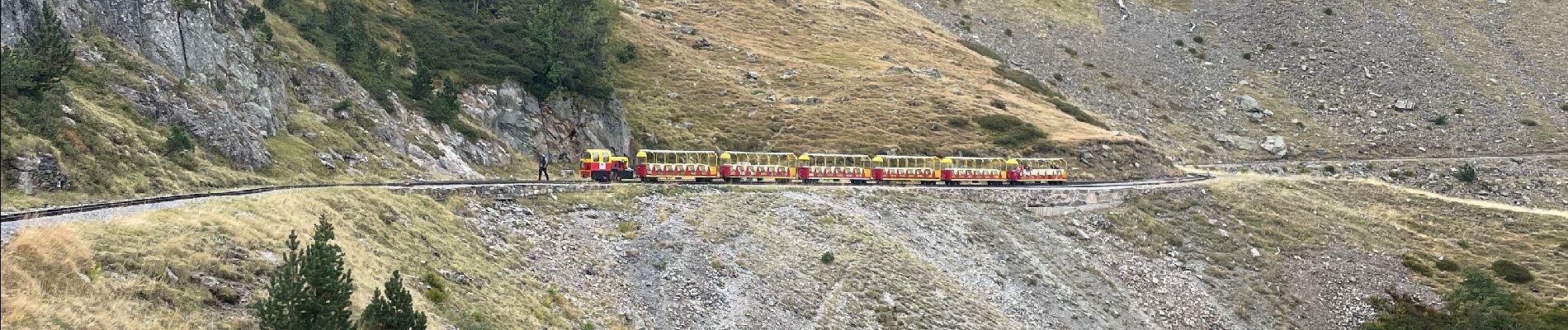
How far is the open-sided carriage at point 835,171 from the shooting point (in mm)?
50781

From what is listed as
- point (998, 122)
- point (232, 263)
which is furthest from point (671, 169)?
point (998, 122)

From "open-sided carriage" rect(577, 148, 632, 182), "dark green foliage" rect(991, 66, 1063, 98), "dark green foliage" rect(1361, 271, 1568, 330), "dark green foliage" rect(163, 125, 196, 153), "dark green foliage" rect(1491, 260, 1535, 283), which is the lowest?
"dark green foliage" rect(1361, 271, 1568, 330)

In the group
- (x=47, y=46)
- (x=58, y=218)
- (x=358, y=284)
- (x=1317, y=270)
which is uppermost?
(x=47, y=46)

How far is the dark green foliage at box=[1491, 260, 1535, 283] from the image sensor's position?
5100 cm

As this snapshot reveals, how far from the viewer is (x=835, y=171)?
171ft

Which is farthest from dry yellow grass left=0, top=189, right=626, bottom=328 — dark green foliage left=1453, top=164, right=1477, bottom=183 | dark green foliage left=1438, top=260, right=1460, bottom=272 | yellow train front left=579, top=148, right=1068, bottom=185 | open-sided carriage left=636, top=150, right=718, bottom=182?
dark green foliage left=1453, top=164, right=1477, bottom=183

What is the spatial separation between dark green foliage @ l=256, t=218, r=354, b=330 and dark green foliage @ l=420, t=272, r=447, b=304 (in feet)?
18.5

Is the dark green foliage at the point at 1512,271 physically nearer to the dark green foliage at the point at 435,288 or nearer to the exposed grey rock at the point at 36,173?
the dark green foliage at the point at 435,288

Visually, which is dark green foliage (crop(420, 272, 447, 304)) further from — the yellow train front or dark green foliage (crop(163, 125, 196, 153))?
the yellow train front

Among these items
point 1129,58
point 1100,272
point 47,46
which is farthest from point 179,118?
point 1129,58

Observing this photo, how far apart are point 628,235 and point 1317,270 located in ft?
114

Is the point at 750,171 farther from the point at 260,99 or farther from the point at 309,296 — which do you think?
the point at 309,296

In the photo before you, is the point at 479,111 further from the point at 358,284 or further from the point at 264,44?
the point at 358,284

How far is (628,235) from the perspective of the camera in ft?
110
